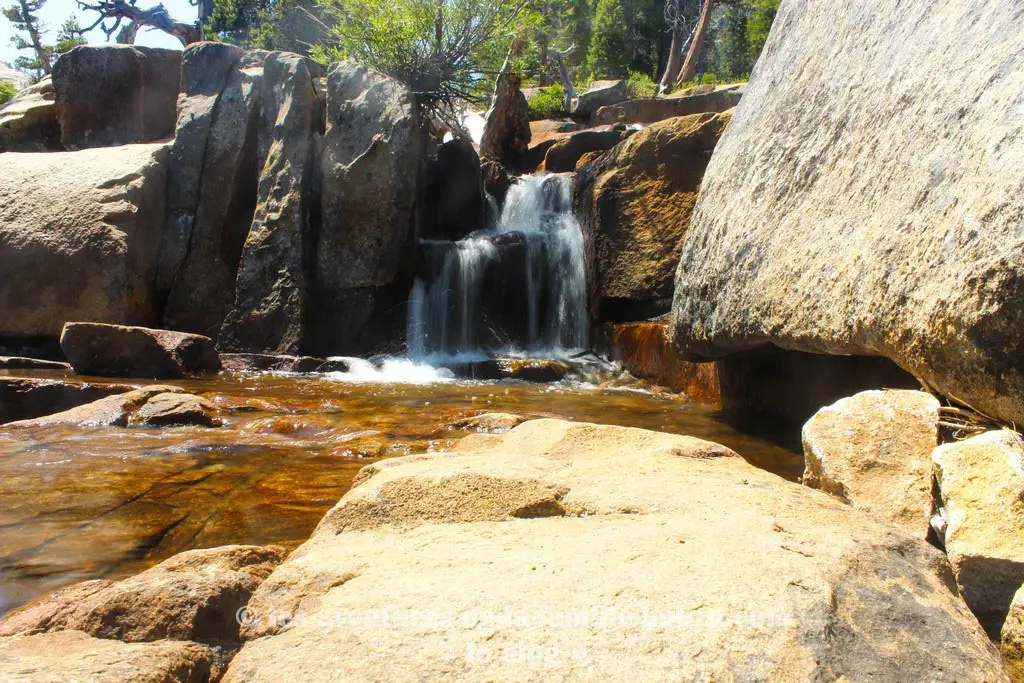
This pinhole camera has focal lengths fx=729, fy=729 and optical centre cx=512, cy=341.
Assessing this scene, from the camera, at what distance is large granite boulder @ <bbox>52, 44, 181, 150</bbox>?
12844 mm

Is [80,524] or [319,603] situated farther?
[80,524]

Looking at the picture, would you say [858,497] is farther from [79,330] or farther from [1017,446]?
[79,330]

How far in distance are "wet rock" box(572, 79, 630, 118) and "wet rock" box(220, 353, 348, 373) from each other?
14070mm

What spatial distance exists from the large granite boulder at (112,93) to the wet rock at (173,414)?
9722mm

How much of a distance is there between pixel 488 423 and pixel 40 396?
143 inches

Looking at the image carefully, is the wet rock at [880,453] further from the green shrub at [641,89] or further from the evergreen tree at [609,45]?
the evergreen tree at [609,45]

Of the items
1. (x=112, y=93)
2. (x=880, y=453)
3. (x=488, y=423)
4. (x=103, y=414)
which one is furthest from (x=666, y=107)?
(x=880, y=453)

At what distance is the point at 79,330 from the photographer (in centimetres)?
770

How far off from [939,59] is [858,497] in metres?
1.67

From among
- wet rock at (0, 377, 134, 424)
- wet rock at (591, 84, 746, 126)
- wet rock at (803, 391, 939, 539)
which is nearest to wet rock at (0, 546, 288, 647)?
wet rock at (803, 391, 939, 539)

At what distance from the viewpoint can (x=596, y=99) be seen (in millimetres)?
20812

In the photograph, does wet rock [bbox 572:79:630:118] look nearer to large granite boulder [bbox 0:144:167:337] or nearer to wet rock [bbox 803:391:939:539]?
large granite boulder [bbox 0:144:167:337]

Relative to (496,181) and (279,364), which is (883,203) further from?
(496,181)

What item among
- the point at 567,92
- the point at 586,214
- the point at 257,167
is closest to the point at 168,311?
the point at 257,167
